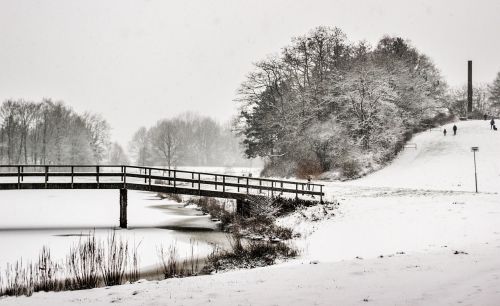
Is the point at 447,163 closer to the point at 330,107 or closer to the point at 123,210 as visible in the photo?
the point at 330,107

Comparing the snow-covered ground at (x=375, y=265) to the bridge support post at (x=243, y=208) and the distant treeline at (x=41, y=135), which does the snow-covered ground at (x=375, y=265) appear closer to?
the bridge support post at (x=243, y=208)

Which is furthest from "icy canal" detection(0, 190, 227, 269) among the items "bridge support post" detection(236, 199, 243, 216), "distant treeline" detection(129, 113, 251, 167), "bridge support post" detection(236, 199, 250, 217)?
"distant treeline" detection(129, 113, 251, 167)

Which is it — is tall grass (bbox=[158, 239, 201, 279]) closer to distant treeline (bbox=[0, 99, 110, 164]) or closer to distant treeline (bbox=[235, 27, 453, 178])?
distant treeline (bbox=[235, 27, 453, 178])

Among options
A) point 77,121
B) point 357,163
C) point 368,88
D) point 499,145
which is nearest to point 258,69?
point 368,88

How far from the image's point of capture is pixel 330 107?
1965 inches

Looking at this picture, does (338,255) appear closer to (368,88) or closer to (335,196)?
(335,196)

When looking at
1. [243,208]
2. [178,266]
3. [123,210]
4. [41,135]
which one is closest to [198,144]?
[41,135]

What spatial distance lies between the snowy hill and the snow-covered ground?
4.02 ft

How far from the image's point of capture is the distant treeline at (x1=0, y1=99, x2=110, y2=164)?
77000 millimetres

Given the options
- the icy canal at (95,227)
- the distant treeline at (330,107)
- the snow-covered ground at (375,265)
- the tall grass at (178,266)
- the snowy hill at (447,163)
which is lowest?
the icy canal at (95,227)

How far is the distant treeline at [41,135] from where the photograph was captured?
77.0 meters

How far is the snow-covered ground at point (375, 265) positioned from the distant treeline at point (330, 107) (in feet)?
39.7

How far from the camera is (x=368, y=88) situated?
45.7 metres

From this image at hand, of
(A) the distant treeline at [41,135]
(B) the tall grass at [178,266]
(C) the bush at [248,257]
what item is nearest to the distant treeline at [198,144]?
(A) the distant treeline at [41,135]
